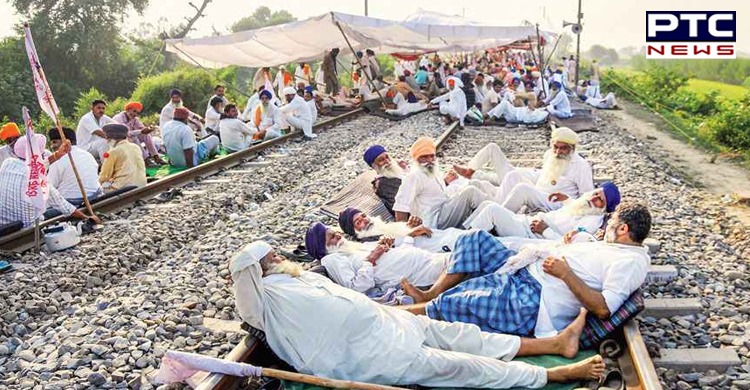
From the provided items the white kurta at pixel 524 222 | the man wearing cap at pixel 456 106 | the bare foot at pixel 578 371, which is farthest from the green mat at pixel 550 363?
the man wearing cap at pixel 456 106

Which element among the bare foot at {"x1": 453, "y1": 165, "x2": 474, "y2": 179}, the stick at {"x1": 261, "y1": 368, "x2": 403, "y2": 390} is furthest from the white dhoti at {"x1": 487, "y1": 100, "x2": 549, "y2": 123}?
the stick at {"x1": 261, "y1": 368, "x2": 403, "y2": 390}

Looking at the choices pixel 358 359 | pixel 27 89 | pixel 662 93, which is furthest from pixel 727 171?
pixel 27 89

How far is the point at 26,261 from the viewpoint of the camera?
19.7 feet

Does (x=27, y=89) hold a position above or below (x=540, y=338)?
above

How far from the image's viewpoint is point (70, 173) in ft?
25.5

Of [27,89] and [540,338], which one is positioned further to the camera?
[27,89]

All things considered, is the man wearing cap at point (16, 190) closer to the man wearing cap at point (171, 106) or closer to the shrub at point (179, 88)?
the man wearing cap at point (171, 106)

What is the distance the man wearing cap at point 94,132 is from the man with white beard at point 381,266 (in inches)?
268

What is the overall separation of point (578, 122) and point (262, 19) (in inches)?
2594

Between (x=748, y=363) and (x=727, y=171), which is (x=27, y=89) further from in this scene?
(x=748, y=363)

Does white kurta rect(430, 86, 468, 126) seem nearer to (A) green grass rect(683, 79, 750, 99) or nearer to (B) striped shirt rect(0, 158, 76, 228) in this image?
(B) striped shirt rect(0, 158, 76, 228)

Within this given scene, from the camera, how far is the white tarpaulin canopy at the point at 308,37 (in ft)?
51.3

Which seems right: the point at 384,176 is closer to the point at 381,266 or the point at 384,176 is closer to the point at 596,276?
the point at 381,266

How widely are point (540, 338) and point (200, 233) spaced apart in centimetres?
437
